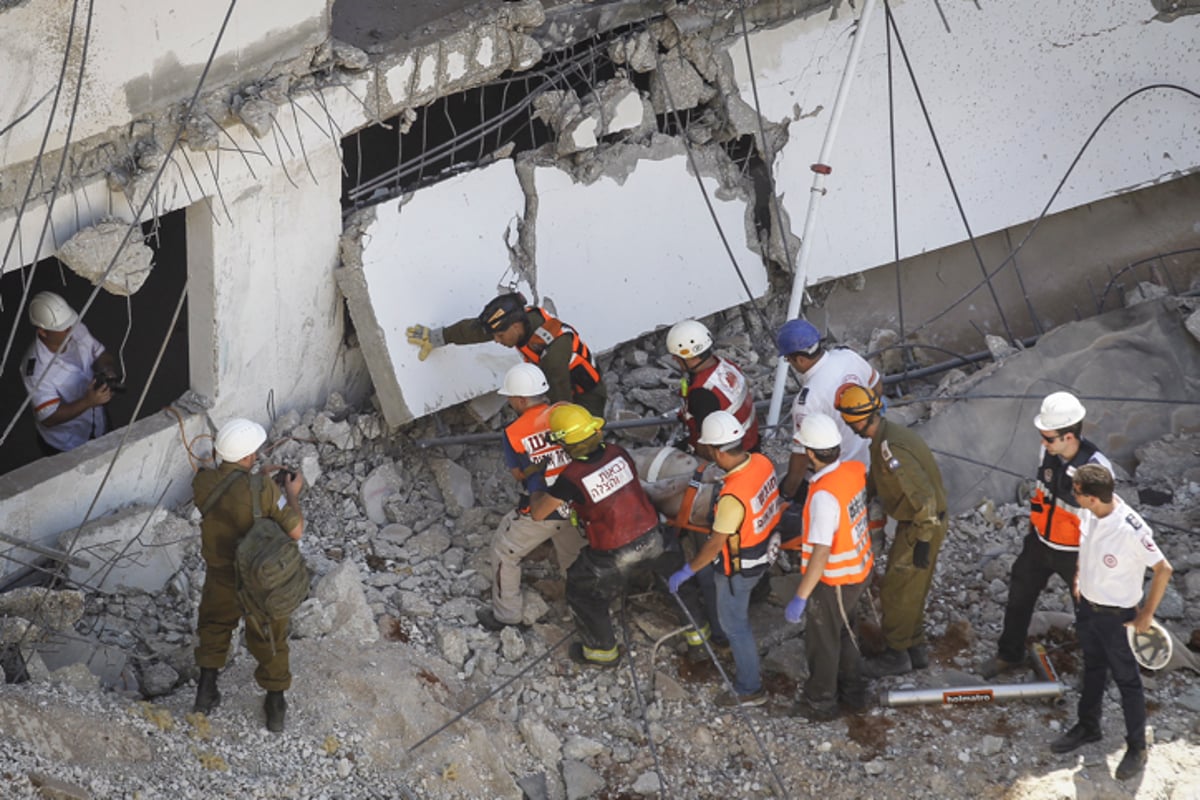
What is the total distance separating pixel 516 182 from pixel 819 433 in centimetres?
280

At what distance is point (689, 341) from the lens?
721cm

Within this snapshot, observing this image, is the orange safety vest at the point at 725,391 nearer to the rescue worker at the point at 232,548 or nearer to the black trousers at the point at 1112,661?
the black trousers at the point at 1112,661

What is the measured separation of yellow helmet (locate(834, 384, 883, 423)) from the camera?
20.9ft

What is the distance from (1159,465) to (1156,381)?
0.62 metres

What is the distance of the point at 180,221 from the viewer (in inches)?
310

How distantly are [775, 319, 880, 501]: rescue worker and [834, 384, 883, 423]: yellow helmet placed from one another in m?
0.48

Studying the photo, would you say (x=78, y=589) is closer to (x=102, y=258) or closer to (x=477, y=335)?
(x=102, y=258)

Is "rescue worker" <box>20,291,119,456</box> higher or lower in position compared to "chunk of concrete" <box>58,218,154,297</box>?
lower

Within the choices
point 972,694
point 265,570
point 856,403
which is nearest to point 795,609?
point 856,403

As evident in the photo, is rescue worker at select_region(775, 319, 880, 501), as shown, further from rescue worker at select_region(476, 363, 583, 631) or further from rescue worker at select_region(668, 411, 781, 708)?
rescue worker at select_region(476, 363, 583, 631)

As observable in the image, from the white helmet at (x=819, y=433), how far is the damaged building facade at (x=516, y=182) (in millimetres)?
2504

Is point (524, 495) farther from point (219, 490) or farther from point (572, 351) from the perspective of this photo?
point (219, 490)

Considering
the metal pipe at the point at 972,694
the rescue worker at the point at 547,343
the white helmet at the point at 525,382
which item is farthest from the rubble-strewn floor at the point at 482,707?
the white helmet at the point at 525,382

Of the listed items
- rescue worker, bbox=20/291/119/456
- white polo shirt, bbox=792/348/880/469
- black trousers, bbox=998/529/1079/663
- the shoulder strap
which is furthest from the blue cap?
rescue worker, bbox=20/291/119/456
